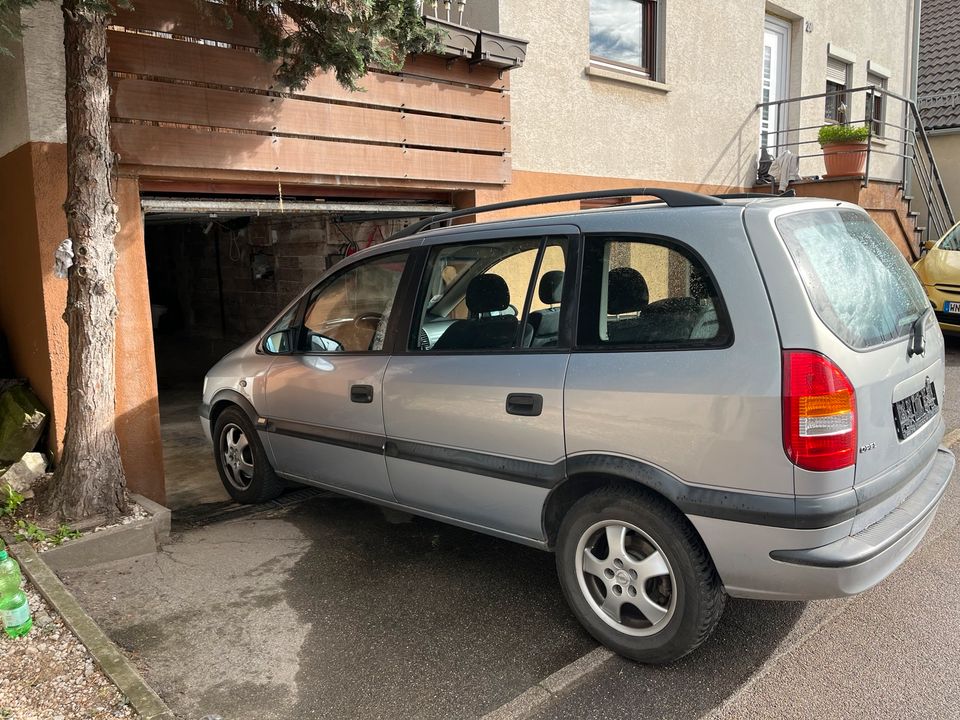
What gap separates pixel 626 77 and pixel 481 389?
611cm

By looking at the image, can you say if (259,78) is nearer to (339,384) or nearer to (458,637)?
(339,384)

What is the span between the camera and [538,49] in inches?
303

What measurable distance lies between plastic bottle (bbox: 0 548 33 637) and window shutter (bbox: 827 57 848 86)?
12.8 meters

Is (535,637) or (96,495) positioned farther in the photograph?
(96,495)

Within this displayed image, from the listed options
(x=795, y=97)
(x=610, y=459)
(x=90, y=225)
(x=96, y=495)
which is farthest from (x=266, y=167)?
(x=795, y=97)

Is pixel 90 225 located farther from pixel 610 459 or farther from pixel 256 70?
pixel 610 459

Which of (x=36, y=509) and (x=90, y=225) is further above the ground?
(x=90, y=225)

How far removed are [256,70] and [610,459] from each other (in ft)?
12.6

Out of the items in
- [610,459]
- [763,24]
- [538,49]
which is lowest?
[610,459]

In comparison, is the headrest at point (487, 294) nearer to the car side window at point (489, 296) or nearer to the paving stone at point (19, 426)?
the car side window at point (489, 296)

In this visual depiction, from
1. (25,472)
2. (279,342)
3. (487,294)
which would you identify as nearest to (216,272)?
(25,472)

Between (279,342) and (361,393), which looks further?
(279,342)

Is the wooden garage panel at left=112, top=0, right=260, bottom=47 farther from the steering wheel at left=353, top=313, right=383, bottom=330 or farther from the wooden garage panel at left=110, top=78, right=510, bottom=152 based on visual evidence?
the steering wheel at left=353, top=313, right=383, bottom=330

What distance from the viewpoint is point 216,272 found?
11.1 meters
